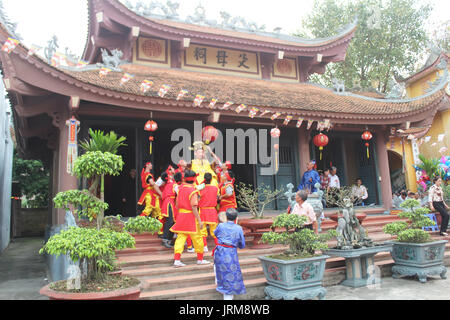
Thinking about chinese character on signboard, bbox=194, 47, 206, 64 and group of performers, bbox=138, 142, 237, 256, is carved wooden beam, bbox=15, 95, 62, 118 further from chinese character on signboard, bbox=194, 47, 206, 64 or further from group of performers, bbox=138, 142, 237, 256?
chinese character on signboard, bbox=194, 47, 206, 64

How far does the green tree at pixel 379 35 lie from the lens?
1998cm


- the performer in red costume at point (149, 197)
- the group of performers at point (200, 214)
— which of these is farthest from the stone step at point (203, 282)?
the performer in red costume at point (149, 197)

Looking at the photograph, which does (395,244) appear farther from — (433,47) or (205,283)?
(433,47)

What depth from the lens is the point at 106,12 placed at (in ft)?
30.0

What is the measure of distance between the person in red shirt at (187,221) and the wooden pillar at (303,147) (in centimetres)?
518

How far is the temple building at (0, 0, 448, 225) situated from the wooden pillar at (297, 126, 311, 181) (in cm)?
3

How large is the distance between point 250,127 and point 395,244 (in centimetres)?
513

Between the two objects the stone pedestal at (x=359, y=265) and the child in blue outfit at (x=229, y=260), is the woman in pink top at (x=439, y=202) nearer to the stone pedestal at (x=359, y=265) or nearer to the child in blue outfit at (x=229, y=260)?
the stone pedestal at (x=359, y=265)

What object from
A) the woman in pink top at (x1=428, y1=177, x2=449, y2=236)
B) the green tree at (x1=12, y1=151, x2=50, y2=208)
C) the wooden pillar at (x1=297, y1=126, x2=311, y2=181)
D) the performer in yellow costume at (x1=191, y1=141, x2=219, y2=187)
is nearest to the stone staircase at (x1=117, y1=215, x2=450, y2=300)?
the performer in yellow costume at (x1=191, y1=141, x2=219, y2=187)

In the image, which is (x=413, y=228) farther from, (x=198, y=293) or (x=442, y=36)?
(x=442, y=36)

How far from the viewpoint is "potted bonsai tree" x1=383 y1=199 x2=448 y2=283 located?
18.3 ft

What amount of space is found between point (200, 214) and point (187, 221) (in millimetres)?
718

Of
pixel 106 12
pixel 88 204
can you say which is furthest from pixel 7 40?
pixel 106 12

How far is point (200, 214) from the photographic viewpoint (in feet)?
19.1
